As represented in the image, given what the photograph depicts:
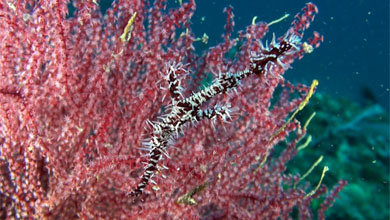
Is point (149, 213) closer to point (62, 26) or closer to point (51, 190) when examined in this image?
point (51, 190)

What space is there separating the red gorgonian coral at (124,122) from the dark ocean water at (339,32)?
722 inches

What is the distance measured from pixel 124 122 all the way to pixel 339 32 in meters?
30.7

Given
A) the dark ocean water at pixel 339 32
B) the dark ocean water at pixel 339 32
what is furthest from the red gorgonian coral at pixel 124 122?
the dark ocean water at pixel 339 32

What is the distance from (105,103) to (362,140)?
6.05 m

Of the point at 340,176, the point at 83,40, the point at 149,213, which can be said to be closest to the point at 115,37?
the point at 83,40

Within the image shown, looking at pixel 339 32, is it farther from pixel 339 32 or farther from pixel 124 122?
pixel 124 122

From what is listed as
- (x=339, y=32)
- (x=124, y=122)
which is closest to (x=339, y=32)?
(x=339, y=32)

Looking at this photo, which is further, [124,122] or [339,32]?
[339,32]

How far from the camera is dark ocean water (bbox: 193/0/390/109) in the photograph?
21.9m

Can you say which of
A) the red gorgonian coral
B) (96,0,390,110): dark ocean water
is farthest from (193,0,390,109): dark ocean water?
the red gorgonian coral

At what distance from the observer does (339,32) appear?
2808 centimetres

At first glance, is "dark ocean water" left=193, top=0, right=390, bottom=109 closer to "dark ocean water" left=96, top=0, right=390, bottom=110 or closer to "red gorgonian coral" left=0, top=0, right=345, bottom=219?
"dark ocean water" left=96, top=0, right=390, bottom=110

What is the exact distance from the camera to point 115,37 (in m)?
2.23

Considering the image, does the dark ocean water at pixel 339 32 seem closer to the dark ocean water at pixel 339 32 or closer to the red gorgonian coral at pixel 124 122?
the dark ocean water at pixel 339 32
